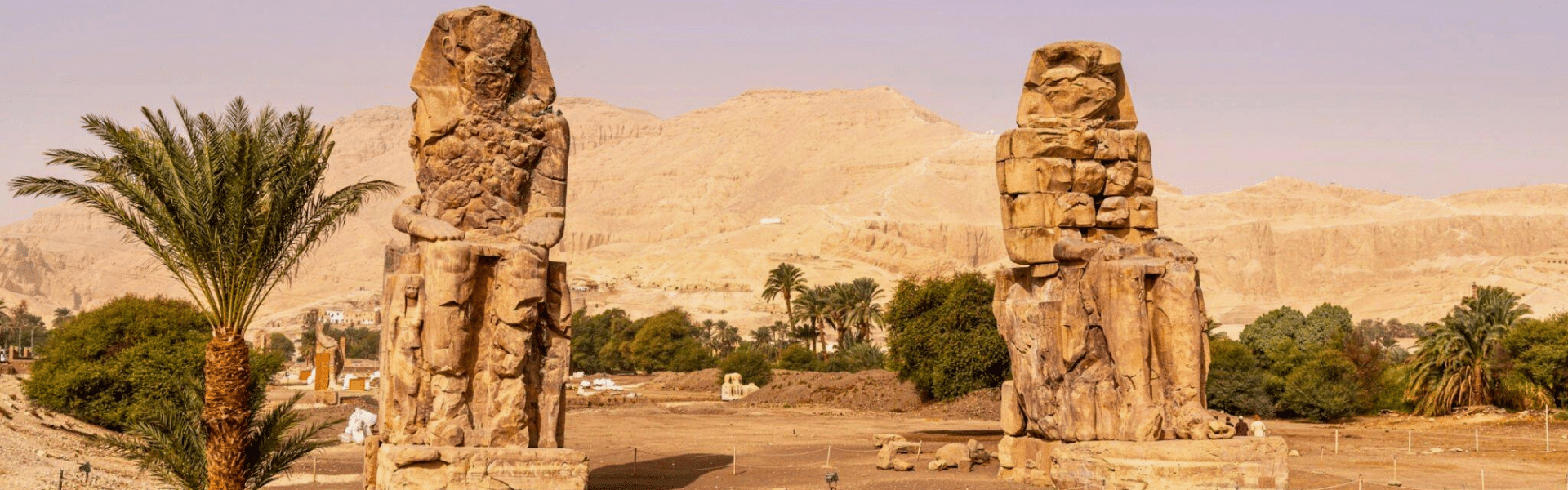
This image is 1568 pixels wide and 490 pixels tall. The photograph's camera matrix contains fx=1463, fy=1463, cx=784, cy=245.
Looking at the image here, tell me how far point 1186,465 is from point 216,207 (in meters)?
11.2

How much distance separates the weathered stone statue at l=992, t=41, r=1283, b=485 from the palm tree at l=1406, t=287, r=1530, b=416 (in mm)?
22733

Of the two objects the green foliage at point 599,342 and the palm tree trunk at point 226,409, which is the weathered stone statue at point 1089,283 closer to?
the palm tree trunk at point 226,409

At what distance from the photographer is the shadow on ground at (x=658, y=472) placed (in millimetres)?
19969

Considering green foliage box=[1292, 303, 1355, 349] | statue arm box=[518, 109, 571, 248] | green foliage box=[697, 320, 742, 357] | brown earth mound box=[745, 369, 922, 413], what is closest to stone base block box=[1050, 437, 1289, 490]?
statue arm box=[518, 109, 571, 248]

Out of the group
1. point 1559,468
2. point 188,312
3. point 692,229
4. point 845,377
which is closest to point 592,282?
point 692,229

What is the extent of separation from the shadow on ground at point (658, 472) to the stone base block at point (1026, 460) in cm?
435

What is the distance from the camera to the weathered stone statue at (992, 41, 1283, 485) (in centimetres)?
1788

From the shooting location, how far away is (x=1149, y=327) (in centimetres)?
1811

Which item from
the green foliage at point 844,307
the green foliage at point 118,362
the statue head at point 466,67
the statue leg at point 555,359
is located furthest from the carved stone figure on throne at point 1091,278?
the green foliage at point 844,307

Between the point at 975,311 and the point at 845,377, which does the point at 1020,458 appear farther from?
the point at 845,377

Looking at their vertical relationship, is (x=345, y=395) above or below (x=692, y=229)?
below

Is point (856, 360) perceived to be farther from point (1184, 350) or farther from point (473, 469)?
point (473, 469)

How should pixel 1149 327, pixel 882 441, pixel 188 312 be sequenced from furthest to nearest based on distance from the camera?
pixel 188 312 < pixel 882 441 < pixel 1149 327

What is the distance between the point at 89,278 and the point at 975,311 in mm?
179769
